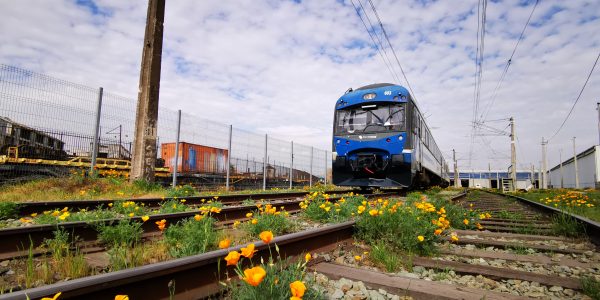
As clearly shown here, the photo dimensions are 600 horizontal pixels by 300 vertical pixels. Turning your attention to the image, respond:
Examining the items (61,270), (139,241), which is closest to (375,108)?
(139,241)

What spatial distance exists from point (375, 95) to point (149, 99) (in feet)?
22.1

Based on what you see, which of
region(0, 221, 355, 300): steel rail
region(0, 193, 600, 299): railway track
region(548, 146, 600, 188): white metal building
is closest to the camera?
region(0, 221, 355, 300): steel rail

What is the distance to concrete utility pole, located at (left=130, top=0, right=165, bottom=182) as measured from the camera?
31.5 feet

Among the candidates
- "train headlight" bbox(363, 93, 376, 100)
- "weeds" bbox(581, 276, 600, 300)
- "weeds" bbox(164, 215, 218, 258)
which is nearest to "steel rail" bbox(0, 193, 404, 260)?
"weeds" bbox(164, 215, 218, 258)

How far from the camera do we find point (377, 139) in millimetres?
10352

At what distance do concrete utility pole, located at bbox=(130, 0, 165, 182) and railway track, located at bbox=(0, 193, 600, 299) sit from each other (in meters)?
7.62

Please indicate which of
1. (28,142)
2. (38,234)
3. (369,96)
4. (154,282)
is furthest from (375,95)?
(28,142)

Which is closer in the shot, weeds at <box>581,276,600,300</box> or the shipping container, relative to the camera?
weeds at <box>581,276,600,300</box>

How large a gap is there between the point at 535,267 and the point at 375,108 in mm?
8060

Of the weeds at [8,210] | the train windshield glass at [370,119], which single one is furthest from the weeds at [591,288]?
the train windshield glass at [370,119]

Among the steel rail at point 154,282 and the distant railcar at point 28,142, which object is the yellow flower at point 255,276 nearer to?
the steel rail at point 154,282

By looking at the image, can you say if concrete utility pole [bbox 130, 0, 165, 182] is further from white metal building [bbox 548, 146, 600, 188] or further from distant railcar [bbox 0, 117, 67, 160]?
white metal building [bbox 548, 146, 600, 188]

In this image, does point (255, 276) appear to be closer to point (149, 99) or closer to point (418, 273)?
point (418, 273)

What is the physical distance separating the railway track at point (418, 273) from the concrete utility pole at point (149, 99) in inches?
300
